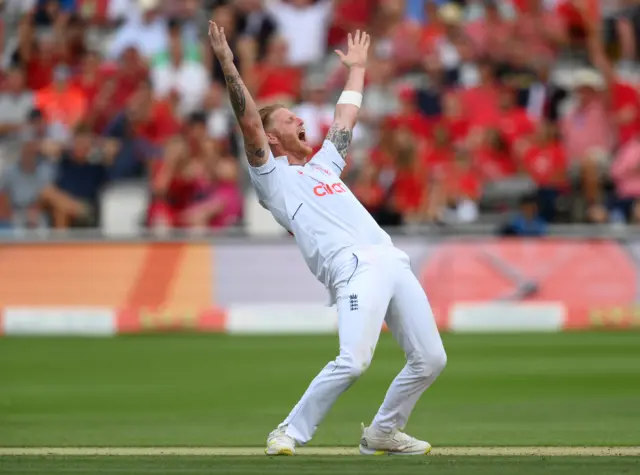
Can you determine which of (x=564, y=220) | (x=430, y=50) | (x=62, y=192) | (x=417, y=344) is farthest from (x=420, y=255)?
(x=417, y=344)

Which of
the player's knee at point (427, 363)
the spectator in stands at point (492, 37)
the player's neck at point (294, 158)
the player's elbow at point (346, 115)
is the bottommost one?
the player's knee at point (427, 363)

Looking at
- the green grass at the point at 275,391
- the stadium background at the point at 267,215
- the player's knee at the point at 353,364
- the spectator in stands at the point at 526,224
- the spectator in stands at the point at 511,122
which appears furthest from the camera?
the spectator in stands at the point at 511,122

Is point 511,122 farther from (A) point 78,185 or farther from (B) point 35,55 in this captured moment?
(B) point 35,55

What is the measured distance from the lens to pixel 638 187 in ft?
54.5

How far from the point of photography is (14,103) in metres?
19.1

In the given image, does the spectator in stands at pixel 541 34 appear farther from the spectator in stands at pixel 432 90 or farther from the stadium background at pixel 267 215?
the spectator in stands at pixel 432 90

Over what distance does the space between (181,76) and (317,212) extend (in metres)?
12.3

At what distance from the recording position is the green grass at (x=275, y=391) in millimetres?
8383

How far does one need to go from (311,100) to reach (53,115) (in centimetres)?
370

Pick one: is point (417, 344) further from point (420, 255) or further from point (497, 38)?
point (497, 38)

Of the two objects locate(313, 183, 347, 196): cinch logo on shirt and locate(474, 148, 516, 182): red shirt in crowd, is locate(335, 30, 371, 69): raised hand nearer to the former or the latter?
locate(313, 183, 347, 196): cinch logo on shirt

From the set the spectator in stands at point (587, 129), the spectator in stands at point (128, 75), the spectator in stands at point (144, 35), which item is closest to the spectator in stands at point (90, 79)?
the spectator in stands at point (128, 75)

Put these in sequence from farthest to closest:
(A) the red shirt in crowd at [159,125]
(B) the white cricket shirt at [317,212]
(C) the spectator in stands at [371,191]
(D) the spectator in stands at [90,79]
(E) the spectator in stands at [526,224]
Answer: (D) the spectator in stands at [90,79] < (A) the red shirt in crowd at [159,125] < (C) the spectator in stands at [371,191] < (E) the spectator in stands at [526,224] < (B) the white cricket shirt at [317,212]
